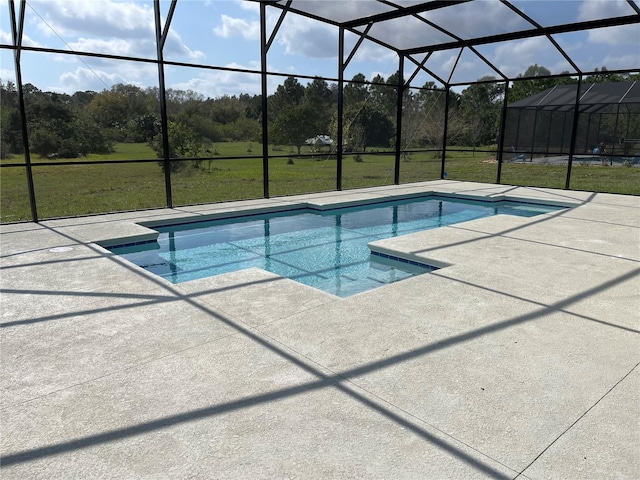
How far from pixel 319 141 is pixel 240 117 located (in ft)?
11.7

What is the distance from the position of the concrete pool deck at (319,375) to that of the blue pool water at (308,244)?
98cm

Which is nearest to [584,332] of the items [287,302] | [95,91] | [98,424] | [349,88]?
[287,302]

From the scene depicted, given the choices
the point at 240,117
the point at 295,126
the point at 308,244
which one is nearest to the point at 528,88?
the point at 295,126

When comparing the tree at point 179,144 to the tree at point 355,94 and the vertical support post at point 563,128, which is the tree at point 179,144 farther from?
the vertical support post at point 563,128

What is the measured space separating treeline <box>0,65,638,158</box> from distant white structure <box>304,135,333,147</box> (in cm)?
17

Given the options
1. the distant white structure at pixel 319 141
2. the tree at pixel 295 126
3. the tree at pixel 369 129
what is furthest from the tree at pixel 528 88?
the tree at pixel 295 126

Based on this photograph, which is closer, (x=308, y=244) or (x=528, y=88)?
(x=308, y=244)

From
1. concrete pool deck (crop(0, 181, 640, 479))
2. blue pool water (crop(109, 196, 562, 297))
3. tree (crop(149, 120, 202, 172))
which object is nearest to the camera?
concrete pool deck (crop(0, 181, 640, 479))

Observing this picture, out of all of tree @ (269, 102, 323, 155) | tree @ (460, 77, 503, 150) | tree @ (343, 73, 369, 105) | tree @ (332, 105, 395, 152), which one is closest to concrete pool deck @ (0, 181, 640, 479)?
tree @ (269, 102, 323, 155)

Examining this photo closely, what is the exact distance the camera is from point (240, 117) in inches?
797

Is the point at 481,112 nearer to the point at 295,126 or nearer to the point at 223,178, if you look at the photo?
the point at 295,126

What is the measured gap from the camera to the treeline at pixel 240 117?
15984 millimetres

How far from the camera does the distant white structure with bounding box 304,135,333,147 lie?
20180mm

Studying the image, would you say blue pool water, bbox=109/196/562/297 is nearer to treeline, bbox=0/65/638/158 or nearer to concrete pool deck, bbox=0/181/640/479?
concrete pool deck, bbox=0/181/640/479
